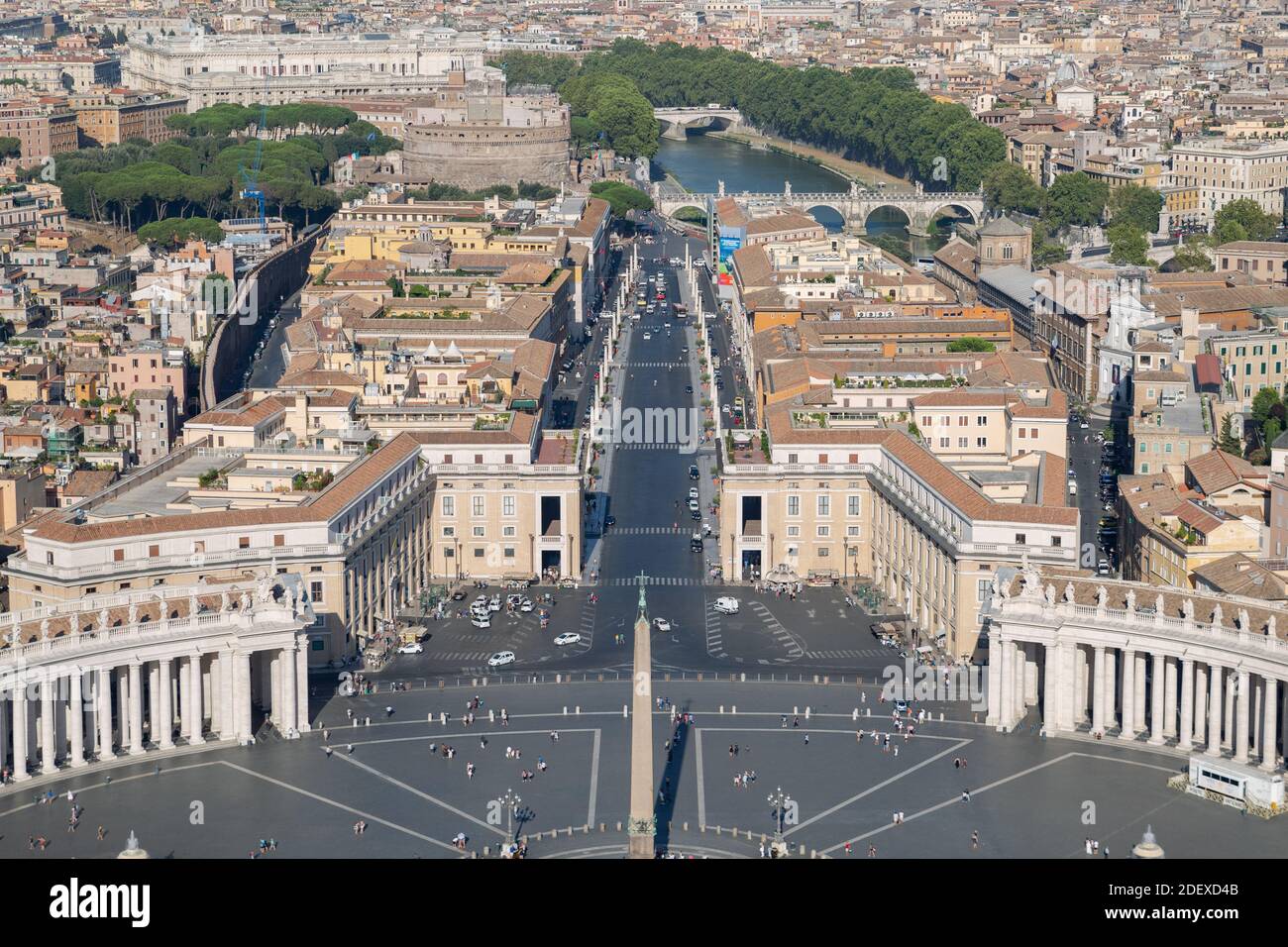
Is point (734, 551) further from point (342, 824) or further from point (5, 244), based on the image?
point (5, 244)

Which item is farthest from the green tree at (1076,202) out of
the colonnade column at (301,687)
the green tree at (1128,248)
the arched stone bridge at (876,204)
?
the colonnade column at (301,687)

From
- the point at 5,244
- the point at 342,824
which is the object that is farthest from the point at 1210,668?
the point at 5,244

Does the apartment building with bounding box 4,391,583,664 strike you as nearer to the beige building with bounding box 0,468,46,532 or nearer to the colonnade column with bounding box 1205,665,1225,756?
the beige building with bounding box 0,468,46,532

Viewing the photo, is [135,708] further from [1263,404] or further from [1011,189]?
[1011,189]

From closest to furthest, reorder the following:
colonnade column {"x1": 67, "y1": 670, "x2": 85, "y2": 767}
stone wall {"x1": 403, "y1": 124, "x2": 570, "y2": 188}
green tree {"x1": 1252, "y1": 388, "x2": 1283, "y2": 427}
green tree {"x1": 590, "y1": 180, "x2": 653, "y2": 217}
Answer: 1. colonnade column {"x1": 67, "y1": 670, "x2": 85, "y2": 767}
2. green tree {"x1": 1252, "y1": 388, "x2": 1283, "y2": 427}
3. green tree {"x1": 590, "y1": 180, "x2": 653, "y2": 217}
4. stone wall {"x1": 403, "y1": 124, "x2": 570, "y2": 188}

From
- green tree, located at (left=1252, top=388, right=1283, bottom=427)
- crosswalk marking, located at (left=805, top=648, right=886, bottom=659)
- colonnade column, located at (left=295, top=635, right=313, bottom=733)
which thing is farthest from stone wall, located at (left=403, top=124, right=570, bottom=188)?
colonnade column, located at (left=295, top=635, right=313, bottom=733)

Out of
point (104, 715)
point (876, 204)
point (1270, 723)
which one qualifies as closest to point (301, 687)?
point (104, 715)
